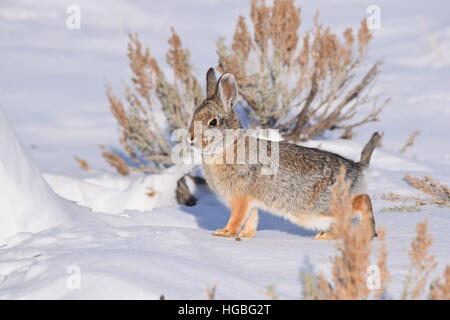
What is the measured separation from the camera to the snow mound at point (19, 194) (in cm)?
433

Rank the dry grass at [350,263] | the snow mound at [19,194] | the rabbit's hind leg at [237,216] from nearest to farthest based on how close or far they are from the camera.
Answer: the dry grass at [350,263] → the snow mound at [19,194] → the rabbit's hind leg at [237,216]

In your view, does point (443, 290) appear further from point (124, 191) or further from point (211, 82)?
point (124, 191)

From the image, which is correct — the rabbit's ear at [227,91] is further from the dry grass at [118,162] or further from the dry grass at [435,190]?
the dry grass at [118,162]

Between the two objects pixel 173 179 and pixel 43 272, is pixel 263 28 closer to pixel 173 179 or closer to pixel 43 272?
pixel 173 179

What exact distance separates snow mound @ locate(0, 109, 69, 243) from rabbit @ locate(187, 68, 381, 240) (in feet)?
4.69

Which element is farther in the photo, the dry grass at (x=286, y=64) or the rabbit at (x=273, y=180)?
the dry grass at (x=286, y=64)

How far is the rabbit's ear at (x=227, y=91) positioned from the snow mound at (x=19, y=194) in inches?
69.4

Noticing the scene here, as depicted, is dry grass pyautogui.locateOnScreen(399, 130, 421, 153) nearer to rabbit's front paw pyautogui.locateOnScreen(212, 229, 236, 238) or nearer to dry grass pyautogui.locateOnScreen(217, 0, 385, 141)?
dry grass pyautogui.locateOnScreen(217, 0, 385, 141)

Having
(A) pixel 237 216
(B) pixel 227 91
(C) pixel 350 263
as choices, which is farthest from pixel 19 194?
(C) pixel 350 263

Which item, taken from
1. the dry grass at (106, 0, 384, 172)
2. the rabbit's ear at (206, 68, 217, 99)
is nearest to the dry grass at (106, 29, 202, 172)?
the dry grass at (106, 0, 384, 172)

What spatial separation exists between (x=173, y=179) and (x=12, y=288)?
534 centimetres

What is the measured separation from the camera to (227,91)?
448 centimetres

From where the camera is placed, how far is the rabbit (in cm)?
436

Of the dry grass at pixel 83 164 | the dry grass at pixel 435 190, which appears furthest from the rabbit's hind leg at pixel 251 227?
the dry grass at pixel 83 164
